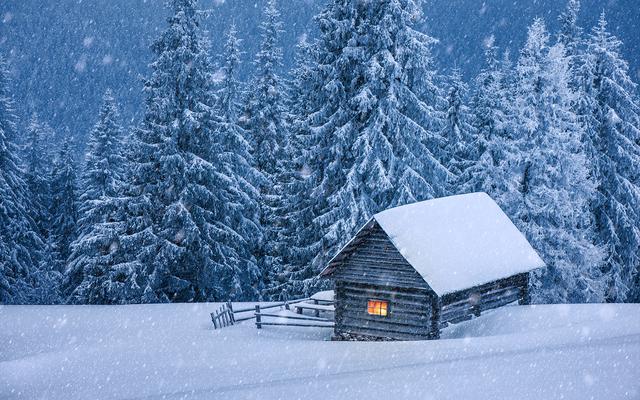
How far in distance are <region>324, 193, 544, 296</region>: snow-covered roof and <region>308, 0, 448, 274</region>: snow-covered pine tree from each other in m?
3.41

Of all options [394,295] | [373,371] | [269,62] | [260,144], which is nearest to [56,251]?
[260,144]

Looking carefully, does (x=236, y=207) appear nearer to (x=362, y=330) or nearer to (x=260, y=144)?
(x=260, y=144)

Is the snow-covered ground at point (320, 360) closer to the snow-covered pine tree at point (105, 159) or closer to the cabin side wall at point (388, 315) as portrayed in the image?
the cabin side wall at point (388, 315)

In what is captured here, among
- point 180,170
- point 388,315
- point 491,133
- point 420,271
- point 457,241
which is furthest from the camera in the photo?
point 491,133

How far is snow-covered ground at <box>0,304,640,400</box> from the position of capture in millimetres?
12281

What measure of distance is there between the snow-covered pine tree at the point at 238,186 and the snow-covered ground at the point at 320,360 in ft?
22.9

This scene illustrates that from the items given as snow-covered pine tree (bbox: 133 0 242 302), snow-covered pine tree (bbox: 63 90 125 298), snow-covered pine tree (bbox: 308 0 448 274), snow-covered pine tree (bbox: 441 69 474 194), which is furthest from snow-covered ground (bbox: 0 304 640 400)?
snow-covered pine tree (bbox: 441 69 474 194)

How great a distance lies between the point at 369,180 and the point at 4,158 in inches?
927

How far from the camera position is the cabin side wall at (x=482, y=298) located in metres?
22.5

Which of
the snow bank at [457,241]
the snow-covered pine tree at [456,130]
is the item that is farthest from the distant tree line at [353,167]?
the snow bank at [457,241]

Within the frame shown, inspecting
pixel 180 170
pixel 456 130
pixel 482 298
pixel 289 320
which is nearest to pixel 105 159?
pixel 180 170

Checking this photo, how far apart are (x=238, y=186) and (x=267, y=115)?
6.74 m

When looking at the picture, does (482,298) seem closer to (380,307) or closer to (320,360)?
(380,307)

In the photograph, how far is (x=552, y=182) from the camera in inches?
1200
